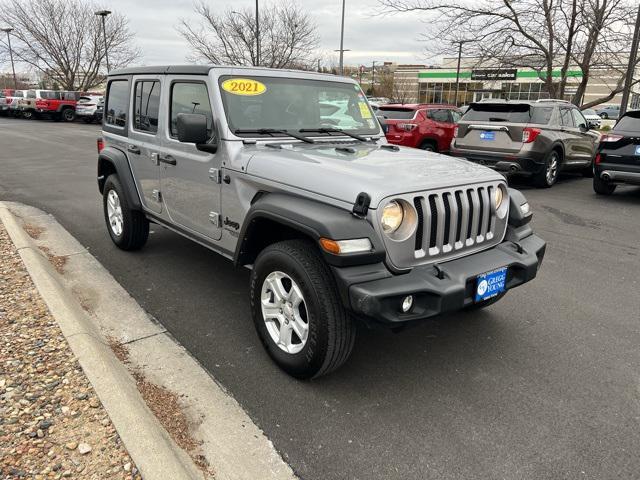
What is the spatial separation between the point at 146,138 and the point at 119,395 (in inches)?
111

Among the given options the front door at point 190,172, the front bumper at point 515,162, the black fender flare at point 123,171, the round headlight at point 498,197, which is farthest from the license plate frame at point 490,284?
the front bumper at point 515,162

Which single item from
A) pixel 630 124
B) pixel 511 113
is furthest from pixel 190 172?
pixel 630 124

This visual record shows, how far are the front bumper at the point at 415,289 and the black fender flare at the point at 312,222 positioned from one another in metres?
0.08

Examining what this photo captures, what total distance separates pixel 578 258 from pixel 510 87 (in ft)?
214

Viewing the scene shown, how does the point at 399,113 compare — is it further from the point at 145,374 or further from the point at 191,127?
the point at 145,374

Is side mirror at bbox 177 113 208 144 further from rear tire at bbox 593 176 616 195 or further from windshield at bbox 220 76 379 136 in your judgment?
rear tire at bbox 593 176 616 195

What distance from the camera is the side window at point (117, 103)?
512cm

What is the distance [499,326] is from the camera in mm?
3932

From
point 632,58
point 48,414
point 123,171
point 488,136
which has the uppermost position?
point 632,58

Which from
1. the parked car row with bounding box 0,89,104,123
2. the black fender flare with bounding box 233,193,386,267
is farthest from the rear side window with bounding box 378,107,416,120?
the parked car row with bounding box 0,89,104,123

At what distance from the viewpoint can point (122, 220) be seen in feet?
17.4

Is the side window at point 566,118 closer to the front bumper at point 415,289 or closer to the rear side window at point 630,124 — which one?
the rear side window at point 630,124

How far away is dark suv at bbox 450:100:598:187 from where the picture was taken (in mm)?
9406

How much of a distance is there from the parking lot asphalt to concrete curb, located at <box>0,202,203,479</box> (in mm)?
537
